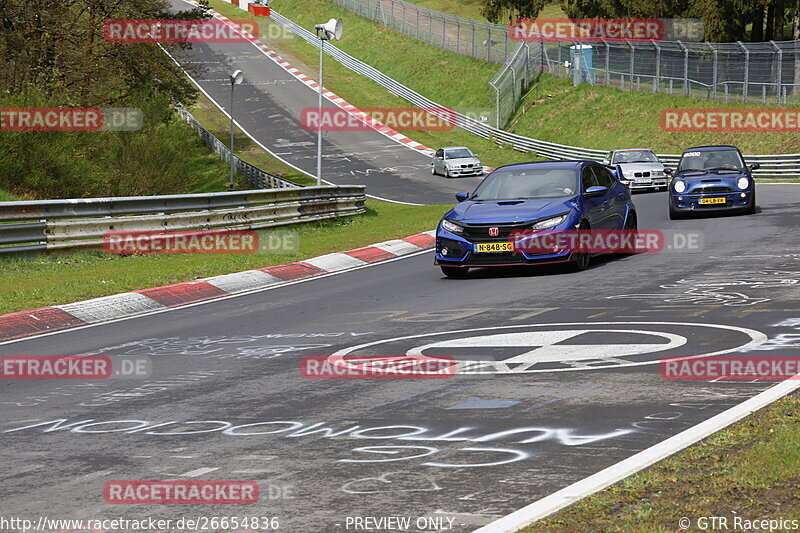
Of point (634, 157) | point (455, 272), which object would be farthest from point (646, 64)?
point (455, 272)

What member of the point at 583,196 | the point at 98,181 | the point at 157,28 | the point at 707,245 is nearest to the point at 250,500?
the point at 583,196

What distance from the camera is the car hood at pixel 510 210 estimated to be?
593 inches

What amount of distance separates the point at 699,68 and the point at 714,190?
31.7m

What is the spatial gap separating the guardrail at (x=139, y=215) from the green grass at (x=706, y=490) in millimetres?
14906

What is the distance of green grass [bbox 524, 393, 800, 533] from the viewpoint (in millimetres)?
4523

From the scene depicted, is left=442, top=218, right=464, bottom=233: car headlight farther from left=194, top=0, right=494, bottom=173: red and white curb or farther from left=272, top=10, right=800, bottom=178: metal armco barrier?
left=194, top=0, right=494, bottom=173: red and white curb

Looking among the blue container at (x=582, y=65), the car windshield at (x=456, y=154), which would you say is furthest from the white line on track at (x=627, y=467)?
the blue container at (x=582, y=65)

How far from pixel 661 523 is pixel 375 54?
77097 mm

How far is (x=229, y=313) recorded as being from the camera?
522 inches

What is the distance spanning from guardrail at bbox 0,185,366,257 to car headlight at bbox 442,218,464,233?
6.87 meters

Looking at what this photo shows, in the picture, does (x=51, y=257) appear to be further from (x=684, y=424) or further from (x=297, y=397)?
(x=684, y=424)

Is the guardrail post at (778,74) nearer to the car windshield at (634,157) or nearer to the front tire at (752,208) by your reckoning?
the car windshield at (634,157)

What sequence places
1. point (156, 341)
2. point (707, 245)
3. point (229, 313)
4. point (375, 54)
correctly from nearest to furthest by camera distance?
Result: point (156, 341), point (229, 313), point (707, 245), point (375, 54)

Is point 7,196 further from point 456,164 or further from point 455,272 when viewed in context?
point 456,164
